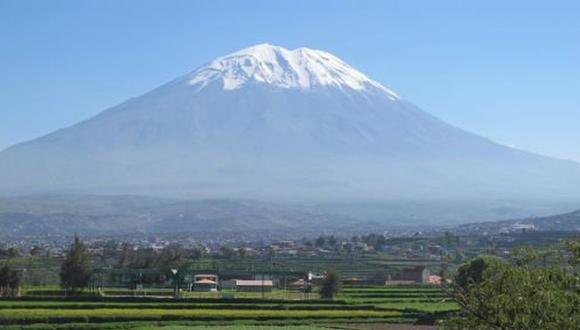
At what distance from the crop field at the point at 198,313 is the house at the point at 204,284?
1599cm

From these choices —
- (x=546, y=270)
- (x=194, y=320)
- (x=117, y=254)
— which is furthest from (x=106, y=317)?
(x=117, y=254)

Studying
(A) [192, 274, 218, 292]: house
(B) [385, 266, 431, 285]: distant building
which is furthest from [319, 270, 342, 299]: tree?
(B) [385, 266, 431, 285]: distant building

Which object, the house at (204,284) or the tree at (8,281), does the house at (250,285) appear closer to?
the house at (204,284)

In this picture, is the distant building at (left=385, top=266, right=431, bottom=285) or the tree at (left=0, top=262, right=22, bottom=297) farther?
the distant building at (left=385, top=266, right=431, bottom=285)

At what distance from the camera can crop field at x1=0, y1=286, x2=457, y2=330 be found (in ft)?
117

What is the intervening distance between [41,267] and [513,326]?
217 feet

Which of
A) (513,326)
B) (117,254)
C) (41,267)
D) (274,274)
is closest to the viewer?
(513,326)

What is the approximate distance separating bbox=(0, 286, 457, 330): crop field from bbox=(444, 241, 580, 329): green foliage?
58.0 ft

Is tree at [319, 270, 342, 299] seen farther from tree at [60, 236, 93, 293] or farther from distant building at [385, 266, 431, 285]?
distant building at [385, 266, 431, 285]

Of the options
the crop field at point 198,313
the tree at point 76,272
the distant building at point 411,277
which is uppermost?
the tree at point 76,272

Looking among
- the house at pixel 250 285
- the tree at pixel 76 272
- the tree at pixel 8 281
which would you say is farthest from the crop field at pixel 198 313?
the house at pixel 250 285

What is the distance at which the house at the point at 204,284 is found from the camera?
63.8 m

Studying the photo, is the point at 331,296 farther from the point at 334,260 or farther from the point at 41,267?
the point at 334,260

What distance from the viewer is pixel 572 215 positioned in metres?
180
